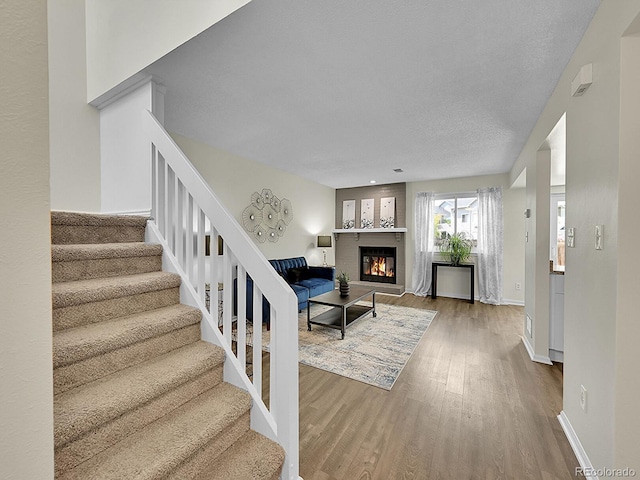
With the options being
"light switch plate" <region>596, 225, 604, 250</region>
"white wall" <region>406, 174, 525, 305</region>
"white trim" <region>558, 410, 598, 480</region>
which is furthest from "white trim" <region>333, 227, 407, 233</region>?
"light switch plate" <region>596, 225, 604, 250</region>

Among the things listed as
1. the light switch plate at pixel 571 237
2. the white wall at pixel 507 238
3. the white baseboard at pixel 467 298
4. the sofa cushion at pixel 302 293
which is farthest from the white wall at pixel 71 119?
the white baseboard at pixel 467 298

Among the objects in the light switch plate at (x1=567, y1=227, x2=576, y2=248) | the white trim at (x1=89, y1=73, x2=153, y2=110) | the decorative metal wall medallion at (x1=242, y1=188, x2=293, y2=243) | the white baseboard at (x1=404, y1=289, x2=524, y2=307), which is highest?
the white trim at (x1=89, y1=73, x2=153, y2=110)

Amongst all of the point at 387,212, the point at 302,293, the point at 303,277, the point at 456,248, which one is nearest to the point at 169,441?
the point at 302,293

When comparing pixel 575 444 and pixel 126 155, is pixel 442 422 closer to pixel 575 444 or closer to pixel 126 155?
pixel 575 444

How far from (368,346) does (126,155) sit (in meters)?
3.08

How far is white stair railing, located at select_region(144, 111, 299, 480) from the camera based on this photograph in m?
1.33

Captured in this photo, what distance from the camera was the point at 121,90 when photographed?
2.26m

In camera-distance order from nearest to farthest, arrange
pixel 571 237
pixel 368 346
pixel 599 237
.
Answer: pixel 599 237 < pixel 571 237 < pixel 368 346

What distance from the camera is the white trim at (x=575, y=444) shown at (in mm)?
1500

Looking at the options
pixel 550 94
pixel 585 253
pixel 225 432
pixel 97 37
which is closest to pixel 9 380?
pixel 225 432

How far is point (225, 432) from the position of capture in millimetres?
1299

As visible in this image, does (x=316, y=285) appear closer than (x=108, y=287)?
No

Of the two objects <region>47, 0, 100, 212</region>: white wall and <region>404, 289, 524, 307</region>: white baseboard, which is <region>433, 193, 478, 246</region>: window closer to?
<region>404, 289, 524, 307</region>: white baseboard

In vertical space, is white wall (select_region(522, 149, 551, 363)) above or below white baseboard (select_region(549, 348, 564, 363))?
above
